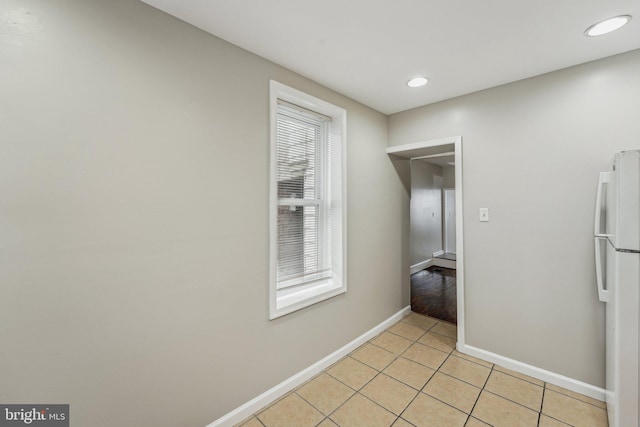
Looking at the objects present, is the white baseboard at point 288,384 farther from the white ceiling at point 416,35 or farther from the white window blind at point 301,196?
the white ceiling at point 416,35

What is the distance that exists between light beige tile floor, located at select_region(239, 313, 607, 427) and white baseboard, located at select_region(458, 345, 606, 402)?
0.05 m

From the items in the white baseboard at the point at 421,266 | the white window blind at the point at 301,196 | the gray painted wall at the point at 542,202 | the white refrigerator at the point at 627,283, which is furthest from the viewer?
the white baseboard at the point at 421,266

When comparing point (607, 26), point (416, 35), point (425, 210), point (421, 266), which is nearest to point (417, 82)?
point (416, 35)

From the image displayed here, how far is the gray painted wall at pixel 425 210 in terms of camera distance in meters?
5.36

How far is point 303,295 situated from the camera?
2.23 metres

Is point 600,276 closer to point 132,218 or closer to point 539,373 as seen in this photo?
point 539,373

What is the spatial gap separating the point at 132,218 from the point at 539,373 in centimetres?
314

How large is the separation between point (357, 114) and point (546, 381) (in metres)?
2.83

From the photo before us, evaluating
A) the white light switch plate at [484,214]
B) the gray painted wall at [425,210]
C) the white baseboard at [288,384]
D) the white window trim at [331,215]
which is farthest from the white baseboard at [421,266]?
the white window trim at [331,215]

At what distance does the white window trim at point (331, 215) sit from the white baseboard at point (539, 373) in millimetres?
1358

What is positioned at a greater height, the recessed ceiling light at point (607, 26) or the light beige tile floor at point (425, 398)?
the recessed ceiling light at point (607, 26)

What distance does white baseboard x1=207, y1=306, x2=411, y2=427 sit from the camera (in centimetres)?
174

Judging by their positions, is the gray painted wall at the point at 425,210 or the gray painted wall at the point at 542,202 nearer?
the gray painted wall at the point at 542,202

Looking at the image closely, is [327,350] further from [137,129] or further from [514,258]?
[137,129]
